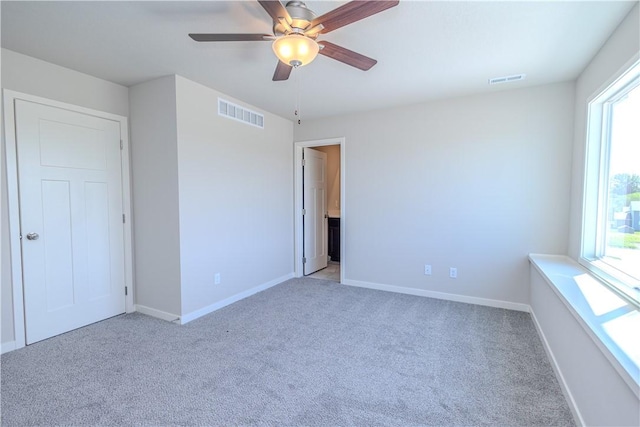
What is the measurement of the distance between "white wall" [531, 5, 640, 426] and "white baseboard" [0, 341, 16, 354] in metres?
3.90

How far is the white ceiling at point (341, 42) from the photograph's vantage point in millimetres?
1847

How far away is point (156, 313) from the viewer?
3.14 meters

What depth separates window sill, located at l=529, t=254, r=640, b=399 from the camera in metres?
1.23

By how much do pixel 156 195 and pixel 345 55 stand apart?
90.9 inches

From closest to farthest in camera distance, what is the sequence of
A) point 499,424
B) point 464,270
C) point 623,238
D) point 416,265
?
point 499,424 < point 623,238 < point 464,270 < point 416,265

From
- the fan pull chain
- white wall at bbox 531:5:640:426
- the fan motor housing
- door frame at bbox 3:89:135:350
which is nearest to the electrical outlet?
white wall at bbox 531:5:640:426

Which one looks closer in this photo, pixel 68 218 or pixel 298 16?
pixel 298 16

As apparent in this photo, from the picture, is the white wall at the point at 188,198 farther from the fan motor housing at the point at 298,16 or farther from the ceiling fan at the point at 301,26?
the fan motor housing at the point at 298,16

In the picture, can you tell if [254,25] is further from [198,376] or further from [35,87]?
[198,376]

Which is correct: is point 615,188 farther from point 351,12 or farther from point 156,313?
point 156,313

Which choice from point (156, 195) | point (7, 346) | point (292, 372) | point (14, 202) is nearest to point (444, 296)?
point (292, 372)

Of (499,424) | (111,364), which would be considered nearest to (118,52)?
(111,364)

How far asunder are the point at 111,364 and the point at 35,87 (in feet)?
7.76

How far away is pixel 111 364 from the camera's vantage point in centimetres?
226
